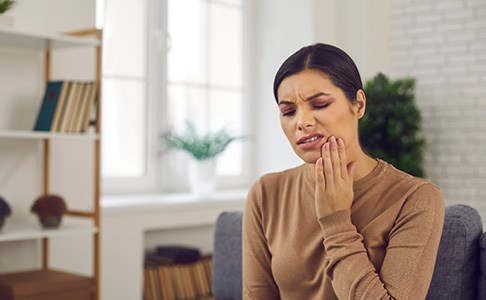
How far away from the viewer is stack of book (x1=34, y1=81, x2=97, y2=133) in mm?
3236

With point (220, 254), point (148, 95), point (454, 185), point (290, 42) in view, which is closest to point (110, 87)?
point (148, 95)

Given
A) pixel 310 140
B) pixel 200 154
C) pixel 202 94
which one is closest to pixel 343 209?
pixel 310 140

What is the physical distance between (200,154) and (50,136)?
1444 millimetres

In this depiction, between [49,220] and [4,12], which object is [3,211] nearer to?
[49,220]

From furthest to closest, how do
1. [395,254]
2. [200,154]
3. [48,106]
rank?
1. [200,154]
2. [48,106]
3. [395,254]

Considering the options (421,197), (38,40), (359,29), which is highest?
(359,29)

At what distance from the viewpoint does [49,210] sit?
3.18m

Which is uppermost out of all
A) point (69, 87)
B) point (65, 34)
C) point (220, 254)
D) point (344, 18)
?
point (344, 18)

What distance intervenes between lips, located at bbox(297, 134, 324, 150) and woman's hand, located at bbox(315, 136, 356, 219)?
19mm

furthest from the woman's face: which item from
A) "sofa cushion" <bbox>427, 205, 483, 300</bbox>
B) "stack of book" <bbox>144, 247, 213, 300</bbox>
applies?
"stack of book" <bbox>144, 247, 213, 300</bbox>

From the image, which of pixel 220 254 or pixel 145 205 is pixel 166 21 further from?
pixel 220 254

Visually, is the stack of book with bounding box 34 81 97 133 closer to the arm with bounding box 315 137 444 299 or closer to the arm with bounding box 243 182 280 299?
the arm with bounding box 243 182 280 299

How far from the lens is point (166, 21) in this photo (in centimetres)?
468

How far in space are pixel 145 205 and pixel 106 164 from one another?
1.58ft
